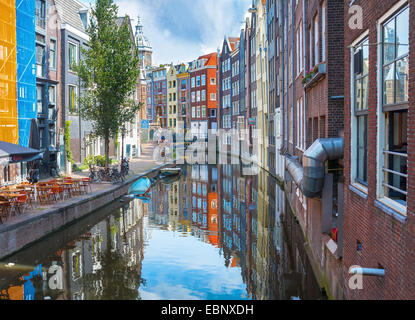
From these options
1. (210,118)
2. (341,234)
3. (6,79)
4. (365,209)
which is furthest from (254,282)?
(210,118)

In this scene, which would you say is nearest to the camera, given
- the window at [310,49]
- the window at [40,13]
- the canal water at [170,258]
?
the canal water at [170,258]

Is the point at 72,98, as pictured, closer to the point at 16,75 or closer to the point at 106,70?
the point at 106,70

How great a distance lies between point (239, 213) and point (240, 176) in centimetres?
1499

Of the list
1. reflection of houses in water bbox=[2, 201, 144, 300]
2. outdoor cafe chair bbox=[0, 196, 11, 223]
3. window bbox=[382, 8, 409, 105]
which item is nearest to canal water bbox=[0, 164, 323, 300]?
reflection of houses in water bbox=[2, 201, 144, 300]

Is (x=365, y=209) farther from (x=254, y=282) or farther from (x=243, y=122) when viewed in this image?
(x=243, y=122)

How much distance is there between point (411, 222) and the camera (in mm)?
5094

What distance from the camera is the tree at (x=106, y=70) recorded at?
1089 inches

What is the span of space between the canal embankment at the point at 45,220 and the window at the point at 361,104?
9411 mm

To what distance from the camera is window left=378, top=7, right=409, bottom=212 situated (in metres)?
5.73

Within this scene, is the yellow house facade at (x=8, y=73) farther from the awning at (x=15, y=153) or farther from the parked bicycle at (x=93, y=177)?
the awning at (x=15, y=153)

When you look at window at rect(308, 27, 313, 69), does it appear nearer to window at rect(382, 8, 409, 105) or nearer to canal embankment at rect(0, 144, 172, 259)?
window at rect(382, 8, 409, 105)

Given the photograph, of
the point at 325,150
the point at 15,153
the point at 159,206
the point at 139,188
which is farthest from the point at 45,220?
the point at 139,188

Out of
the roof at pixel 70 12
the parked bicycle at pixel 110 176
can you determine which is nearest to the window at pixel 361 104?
the parked bicycle at pixel 110 176

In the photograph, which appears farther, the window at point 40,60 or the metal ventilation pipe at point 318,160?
the window at point 40,60
